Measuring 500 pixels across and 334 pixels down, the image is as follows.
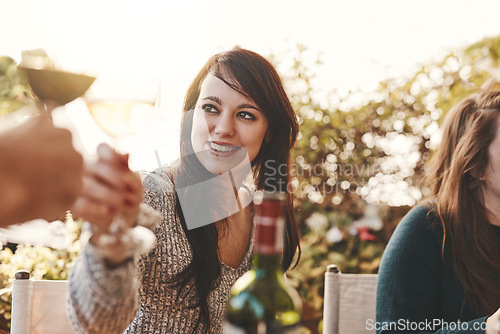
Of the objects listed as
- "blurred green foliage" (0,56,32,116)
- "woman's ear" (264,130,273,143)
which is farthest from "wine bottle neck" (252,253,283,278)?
"blurred green foliage" (0,56,32,116)

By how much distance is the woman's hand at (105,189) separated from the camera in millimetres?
605

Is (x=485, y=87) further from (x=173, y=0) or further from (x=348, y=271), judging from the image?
(x=348, y=271)

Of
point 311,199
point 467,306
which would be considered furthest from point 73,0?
point 311,199

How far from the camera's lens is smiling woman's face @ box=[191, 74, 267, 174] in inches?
56.9

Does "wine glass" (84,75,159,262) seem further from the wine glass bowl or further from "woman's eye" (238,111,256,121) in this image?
"woman's eye" (238,111,256,121)

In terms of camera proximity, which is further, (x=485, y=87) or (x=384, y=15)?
(x=384, y=15)

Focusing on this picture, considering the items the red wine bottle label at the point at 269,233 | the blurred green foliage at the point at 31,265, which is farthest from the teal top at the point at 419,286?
the blurred green foliage at the point at 31,265

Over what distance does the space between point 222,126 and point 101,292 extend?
79 centimetres

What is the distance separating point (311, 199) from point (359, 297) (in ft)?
5.05

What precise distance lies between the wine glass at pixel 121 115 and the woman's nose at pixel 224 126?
681 mm

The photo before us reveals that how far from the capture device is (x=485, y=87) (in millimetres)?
1790

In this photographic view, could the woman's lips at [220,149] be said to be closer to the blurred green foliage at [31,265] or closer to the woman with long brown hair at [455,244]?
the woman with long brown hair at [455,244]

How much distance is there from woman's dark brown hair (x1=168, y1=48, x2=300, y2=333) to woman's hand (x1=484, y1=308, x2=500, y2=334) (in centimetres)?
69

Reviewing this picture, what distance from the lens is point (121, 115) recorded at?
27.7 inches
